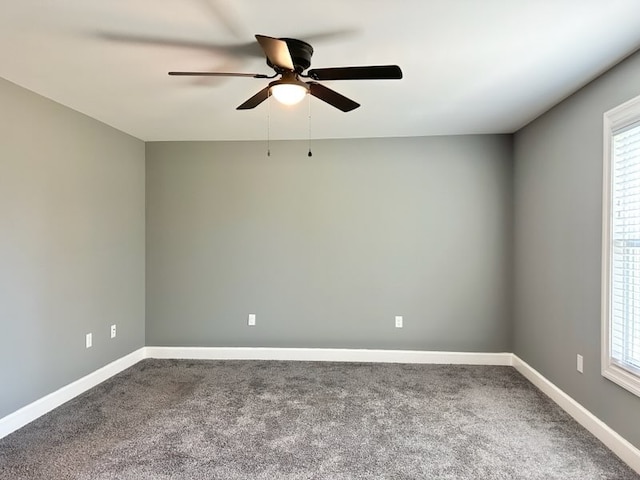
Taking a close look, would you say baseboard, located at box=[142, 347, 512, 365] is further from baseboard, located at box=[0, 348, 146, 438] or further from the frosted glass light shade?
the frosted glass light shade

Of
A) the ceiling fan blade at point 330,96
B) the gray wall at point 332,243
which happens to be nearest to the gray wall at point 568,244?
the gray wall at point 332,243

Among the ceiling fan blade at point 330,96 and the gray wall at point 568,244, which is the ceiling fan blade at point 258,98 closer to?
the ceiling fan blade at point 330,96

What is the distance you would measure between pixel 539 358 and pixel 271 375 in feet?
7.97

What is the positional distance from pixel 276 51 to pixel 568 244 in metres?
2.55

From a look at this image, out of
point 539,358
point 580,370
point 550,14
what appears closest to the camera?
point 550,14

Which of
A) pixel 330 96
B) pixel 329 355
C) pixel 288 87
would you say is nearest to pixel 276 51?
pixel 288 87

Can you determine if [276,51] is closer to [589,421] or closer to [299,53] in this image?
[299,53]

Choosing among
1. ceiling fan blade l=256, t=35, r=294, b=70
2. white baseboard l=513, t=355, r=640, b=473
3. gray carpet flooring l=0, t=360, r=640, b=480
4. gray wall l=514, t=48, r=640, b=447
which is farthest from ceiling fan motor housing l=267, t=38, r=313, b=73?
white baseboard l=513, t=355, r=640, b=473

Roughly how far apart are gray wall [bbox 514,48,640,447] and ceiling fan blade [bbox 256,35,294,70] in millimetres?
1993

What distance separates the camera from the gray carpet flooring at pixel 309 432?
217 centimetres

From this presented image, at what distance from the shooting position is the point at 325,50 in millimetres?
2189

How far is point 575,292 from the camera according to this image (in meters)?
2.82

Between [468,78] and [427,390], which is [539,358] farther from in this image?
[468,78]

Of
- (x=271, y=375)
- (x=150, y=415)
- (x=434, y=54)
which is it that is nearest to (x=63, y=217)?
(x=150, y=415)
